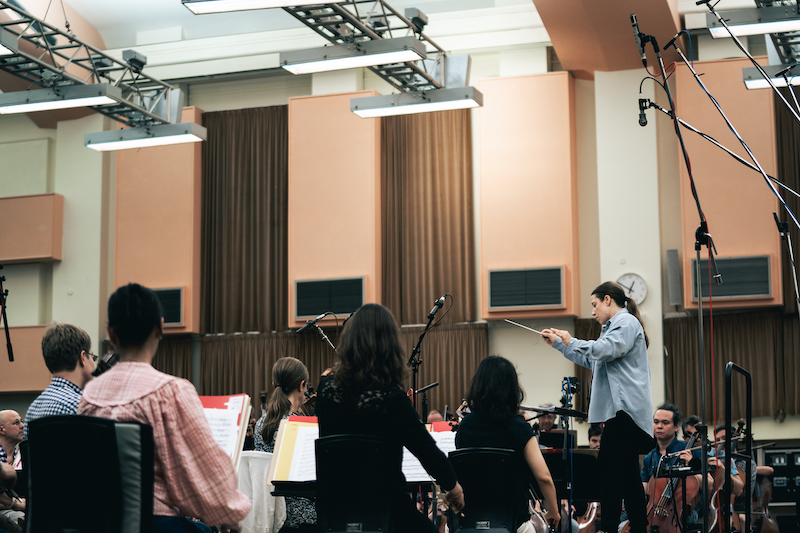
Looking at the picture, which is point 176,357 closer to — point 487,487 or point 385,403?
point 487,487

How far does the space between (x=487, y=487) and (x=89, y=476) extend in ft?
5.52

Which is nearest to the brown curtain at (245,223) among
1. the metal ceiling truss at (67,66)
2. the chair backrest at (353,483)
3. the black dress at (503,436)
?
the metal ceiling truss at (67,66)

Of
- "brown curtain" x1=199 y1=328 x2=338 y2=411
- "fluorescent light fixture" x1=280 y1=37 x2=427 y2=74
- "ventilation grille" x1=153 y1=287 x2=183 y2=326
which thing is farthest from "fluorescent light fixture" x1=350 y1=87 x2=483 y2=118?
"ventilation grille" x1=153 y1=287 x2=183 y2=326

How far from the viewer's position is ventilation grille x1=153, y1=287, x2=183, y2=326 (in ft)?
36.6

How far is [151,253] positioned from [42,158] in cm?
226

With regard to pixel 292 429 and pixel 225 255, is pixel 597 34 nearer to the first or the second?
pixel 225 255

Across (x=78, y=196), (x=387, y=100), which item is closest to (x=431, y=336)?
(x=387, y=100)

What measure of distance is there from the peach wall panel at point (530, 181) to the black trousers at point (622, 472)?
5422mm

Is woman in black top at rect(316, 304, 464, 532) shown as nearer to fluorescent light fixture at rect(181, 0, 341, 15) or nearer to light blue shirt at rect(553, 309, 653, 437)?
light blue shirt at rect(553, 309, 653, 437)

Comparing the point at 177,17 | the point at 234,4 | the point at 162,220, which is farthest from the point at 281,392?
the point at 177,17

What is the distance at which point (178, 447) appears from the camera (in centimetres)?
238

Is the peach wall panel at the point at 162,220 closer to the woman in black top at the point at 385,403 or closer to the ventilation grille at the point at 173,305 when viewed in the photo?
the ventilation grille at the point at 173,305

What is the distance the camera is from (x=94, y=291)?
38.1ft

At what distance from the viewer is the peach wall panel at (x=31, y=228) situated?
11.7 metres
